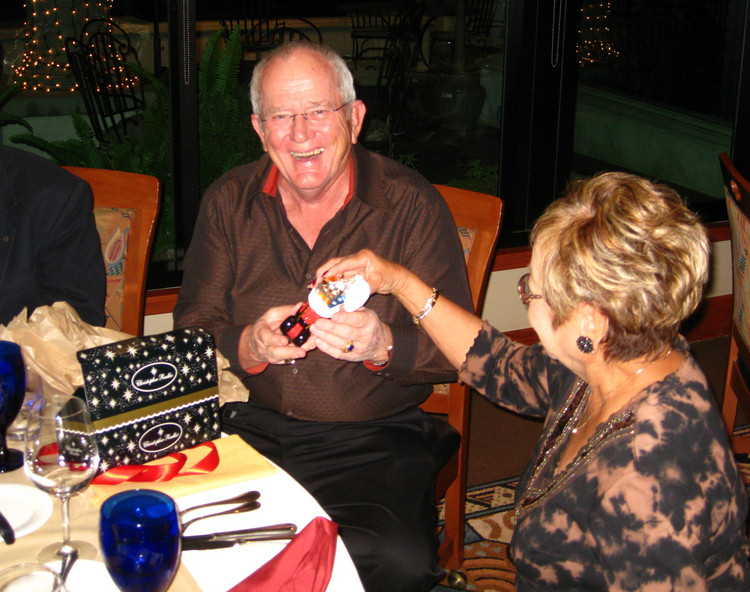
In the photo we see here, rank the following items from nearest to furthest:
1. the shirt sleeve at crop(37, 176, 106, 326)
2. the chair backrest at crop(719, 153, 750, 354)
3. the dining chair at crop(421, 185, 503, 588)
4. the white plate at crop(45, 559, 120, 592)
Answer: the white plate at crop(45, 559, 120, 592), the shirt sleeve at crop(37, 176, 106, 326), the dining chair at crop(421, 185, 503, 588), the chair backrest at crop(719, 153, 750, 354)

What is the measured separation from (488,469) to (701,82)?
2667 mm

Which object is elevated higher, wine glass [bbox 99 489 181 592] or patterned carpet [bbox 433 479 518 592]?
wine glass [bbox 99 489 181 592]

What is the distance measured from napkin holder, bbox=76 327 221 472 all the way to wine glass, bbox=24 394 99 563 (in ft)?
0.61

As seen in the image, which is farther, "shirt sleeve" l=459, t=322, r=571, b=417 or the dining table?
"shirt sleeve" l=459, t=322, r=571, b=417

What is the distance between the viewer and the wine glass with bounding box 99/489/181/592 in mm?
1016

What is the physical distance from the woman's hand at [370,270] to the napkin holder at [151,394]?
16.6 inches

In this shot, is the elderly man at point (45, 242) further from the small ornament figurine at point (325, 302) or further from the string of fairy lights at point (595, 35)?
the string of fairy lights at point (595, 35)

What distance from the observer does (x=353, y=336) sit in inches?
72.9

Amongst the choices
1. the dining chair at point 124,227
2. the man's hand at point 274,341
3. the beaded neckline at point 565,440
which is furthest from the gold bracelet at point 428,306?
the dining chair at point 124,227

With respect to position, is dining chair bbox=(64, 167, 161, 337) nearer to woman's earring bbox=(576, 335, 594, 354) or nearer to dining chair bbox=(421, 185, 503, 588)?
dining chair bbox=(421, 185, 503, 588)

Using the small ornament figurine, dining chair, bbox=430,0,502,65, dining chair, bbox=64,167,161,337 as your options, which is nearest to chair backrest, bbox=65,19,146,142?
dining chair, bbox=64,167,161,337

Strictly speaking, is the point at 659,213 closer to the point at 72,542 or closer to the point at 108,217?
the point at 72,542

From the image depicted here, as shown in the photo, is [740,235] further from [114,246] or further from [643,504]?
[114,246]

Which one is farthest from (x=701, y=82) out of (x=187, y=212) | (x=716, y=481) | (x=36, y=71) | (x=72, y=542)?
(x=72, y=542)
